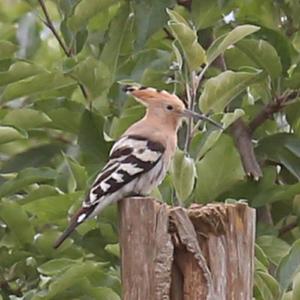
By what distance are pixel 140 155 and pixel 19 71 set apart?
1.86 feet

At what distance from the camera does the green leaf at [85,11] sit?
3.98 meters

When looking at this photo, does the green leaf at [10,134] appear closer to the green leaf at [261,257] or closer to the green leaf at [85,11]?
the green leaf at [85,11]

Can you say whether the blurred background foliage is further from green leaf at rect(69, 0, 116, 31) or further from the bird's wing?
the bird's wing

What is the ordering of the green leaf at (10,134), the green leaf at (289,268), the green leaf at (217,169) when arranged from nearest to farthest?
1. the green leaf at (289,268)
2. the green leaf at (217,169)
3. the green leaf at (10,134)

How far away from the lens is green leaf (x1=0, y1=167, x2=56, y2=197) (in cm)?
403

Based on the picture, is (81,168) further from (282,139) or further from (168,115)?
(282,139)

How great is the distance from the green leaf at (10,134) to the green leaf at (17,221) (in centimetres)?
23

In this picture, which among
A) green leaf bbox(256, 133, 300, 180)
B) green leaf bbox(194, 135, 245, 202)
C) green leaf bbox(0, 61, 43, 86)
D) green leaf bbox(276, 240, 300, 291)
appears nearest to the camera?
green leaf bbox(276, 240, 300, 291)

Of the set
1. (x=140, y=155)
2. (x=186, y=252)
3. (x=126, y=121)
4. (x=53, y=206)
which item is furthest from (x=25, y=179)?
(x=186, y=252)

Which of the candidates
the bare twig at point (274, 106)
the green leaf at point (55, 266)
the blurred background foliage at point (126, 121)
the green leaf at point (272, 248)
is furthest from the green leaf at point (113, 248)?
the bare twig at point (274, 106)

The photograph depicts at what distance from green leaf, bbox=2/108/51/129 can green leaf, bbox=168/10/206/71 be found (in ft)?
2.05

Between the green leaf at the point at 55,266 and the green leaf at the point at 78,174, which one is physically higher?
the green leaf at the point at 78,174

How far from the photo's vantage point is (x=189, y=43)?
3557mm

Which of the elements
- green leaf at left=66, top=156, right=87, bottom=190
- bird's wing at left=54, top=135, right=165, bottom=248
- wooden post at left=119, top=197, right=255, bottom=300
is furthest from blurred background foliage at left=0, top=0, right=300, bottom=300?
wooden post at left=119, top=197, right=255, bottom=300
